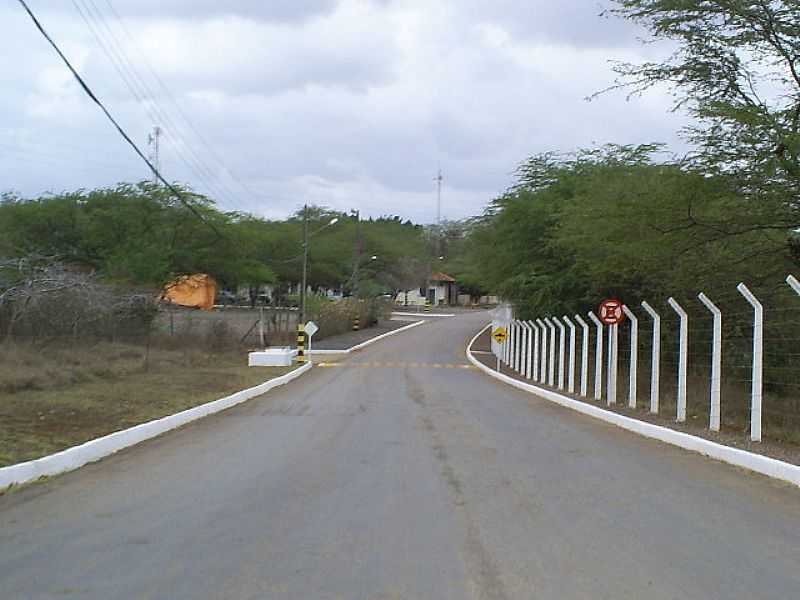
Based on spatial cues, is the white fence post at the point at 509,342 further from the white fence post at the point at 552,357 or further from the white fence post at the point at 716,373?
the white fence post at the point at 716,373

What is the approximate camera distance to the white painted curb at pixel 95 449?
35.1 ft

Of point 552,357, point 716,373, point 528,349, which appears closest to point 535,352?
point 528,349

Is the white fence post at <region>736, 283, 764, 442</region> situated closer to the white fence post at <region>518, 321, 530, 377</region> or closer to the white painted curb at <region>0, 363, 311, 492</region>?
the white painted curb at <region>0, 363, 311, 492</region>

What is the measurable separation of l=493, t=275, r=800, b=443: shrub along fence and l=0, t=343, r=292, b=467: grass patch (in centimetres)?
946

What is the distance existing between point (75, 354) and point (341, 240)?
73.6 metres

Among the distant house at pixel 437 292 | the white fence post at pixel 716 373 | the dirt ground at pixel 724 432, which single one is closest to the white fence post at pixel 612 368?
the dirt ground at pixel 724 432

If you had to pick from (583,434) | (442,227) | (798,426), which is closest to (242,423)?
(583,434)

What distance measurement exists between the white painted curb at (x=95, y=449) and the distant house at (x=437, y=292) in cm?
11475

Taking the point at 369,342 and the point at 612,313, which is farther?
the point at 369,342

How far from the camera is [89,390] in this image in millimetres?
21250

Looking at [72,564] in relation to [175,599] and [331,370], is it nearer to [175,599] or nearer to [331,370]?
[175,599]

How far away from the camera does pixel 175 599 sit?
6.09 meters

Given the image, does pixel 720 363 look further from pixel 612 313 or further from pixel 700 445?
pixel 612 313

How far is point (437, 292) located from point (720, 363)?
122159 millimetres
